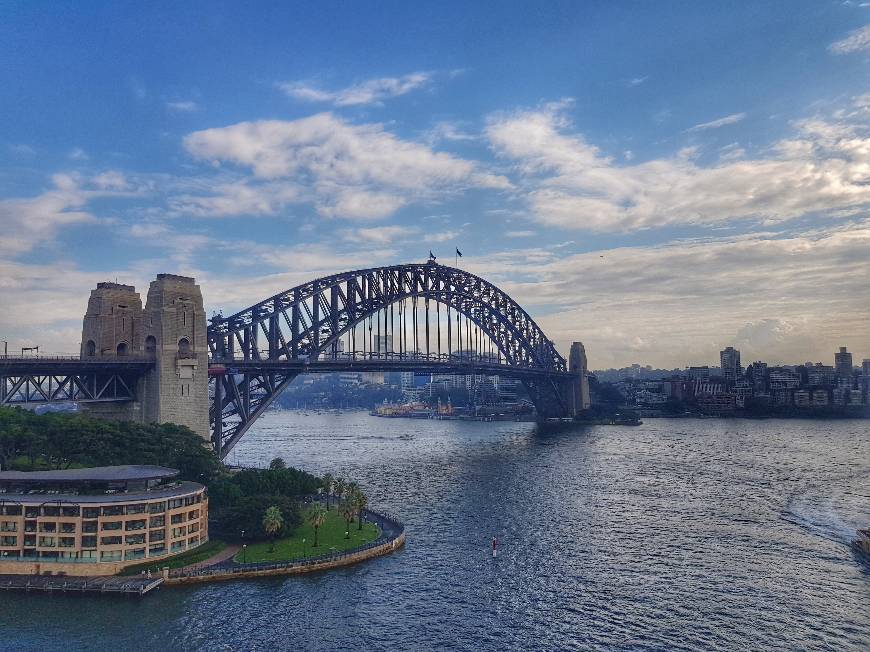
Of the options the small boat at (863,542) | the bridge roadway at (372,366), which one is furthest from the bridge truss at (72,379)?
the small boat at (863,542)

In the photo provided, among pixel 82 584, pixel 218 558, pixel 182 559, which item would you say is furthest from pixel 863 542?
pixel 82 584

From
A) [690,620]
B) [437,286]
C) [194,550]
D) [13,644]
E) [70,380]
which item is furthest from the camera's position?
[437,286]

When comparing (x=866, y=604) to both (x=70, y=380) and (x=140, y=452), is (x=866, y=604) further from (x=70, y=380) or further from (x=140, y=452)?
(x=70, y=380)

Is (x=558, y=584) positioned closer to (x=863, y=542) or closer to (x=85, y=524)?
(x=863, y=542)

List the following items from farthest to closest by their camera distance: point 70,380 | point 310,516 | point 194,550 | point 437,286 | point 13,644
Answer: point 437,286
point 70,380
point 310,516
point 194,550
point 13,644

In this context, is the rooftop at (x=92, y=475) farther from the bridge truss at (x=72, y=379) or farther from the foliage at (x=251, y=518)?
the bridge truss at (x=72, y=379)

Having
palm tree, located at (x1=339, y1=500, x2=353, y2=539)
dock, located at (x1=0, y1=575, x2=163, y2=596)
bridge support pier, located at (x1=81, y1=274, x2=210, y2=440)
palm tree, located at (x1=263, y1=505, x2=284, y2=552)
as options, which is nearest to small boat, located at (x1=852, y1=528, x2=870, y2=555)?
palm tree, located at (x1=339, y1=500, x2=353, y2=539)

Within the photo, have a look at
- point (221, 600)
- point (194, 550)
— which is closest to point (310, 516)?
point (194, 550)
